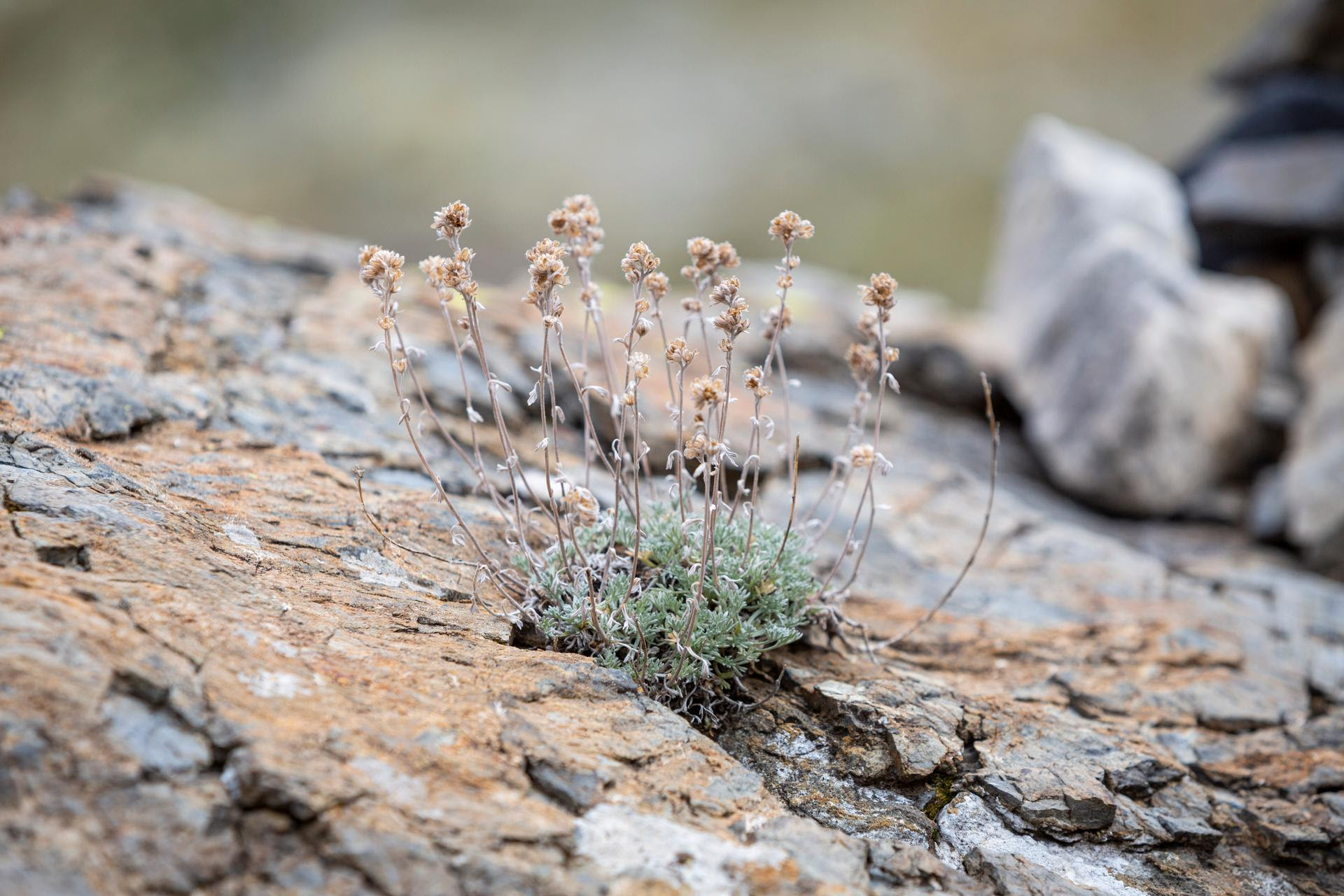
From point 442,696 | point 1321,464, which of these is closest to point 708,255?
point 442,696

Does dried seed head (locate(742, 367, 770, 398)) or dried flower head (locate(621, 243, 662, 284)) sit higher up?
dried flower head (locate(621, 243, 662, 284))

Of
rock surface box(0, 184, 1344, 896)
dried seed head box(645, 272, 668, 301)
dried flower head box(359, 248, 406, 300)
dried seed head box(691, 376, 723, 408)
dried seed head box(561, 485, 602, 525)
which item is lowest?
rock surface box(0, 184, 1344, 896)

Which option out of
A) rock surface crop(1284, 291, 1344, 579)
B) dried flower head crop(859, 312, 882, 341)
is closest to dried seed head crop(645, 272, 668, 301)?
dried flower head crop(859, 312, 882, 341)

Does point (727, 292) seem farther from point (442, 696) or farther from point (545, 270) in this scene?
point (442, 696)

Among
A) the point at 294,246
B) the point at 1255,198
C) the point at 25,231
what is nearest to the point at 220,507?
the point at 25,231

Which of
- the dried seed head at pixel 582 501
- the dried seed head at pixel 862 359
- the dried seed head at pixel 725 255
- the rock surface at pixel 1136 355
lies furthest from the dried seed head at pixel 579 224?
the rock surface at pixel 1136 355

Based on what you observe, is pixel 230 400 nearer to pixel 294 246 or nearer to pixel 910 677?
pixel 294 246

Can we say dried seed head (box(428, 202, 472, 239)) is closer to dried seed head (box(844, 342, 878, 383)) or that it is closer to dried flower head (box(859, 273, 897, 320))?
dried flower head (box(859, 273, 897, 320))

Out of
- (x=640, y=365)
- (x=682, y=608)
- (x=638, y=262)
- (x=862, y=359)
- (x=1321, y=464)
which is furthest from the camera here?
(x=1321, y=464)
